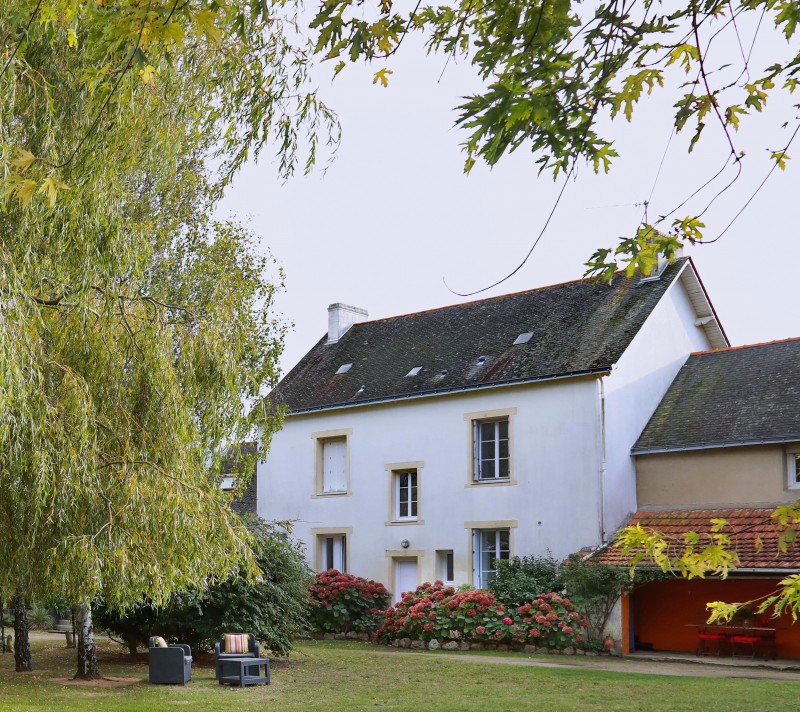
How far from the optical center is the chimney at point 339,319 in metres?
29.1

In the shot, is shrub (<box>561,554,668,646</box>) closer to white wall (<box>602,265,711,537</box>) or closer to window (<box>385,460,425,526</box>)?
white wall (<box>602,265,711,537</box>)

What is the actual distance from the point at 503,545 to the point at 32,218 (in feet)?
49.9

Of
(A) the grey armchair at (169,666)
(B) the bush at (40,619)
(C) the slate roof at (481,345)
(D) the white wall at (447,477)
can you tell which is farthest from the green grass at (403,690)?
(B) the bush at (40,619)

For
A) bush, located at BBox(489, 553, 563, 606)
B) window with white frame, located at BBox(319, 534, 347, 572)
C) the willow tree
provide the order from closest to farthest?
1. the willow tree
2. bush, located at BBox(489, 553, 563, 606)
3. window with white frame, located at BBox(319, 534, 347, 572)

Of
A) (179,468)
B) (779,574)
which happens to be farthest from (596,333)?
(179,468)

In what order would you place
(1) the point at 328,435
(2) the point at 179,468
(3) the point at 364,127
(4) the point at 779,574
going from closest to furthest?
(3) the point at 364,127 < (2) the point at 179,468 < (4) the point at 779,574 < (1) the point at 328,435

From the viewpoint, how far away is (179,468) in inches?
429

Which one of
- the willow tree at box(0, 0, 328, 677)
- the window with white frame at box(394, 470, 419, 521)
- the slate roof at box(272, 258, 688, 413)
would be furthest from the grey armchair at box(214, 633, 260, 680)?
the slate roof at box(272, 258, 688, 413)

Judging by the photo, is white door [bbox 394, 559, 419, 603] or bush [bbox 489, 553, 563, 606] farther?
white door [bbox 394, 559, 419, 603]

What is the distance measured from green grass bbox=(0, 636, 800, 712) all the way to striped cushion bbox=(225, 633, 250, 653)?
22.4 inches

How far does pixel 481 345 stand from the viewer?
2442 cm

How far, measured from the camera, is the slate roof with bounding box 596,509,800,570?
18.1m

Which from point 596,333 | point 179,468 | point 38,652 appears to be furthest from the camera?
point 596,333

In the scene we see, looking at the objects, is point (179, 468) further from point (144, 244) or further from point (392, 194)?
point (392, 194)
